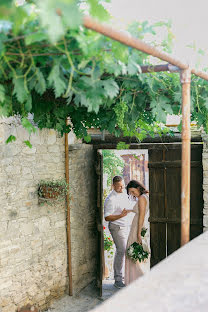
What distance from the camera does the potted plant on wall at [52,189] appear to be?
5.15 metres

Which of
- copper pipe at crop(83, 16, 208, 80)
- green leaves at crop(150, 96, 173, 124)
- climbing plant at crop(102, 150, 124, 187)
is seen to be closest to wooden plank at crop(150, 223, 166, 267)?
green leaves at crop(150, 96, 173, 124)

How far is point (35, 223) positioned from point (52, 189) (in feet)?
1.61

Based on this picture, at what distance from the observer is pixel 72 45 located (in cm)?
188

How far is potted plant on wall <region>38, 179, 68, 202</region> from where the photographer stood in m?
5.15

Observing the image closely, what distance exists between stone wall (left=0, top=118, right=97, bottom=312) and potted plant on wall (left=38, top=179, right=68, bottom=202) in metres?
0.08

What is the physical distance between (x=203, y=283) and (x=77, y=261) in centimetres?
441

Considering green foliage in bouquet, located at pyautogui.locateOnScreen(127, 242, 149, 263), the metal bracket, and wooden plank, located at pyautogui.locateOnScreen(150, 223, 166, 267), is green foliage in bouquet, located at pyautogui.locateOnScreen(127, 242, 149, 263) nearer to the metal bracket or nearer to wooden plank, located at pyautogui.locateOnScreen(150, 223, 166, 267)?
wooden plank, located at pyautogui.locateOnScreen(150, 223, 166, 267)

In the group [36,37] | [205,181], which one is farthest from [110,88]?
[205,181]

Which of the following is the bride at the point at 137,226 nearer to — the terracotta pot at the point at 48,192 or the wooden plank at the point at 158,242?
the wooden plank at the point at 158,242

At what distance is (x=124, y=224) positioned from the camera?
6.67m

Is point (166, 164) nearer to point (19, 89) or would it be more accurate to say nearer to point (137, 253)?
point (137, 253)

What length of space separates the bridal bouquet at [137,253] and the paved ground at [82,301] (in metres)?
0.77

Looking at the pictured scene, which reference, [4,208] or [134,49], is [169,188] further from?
[134,49]

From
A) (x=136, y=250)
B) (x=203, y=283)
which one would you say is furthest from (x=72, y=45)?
(x=136, y=250)
